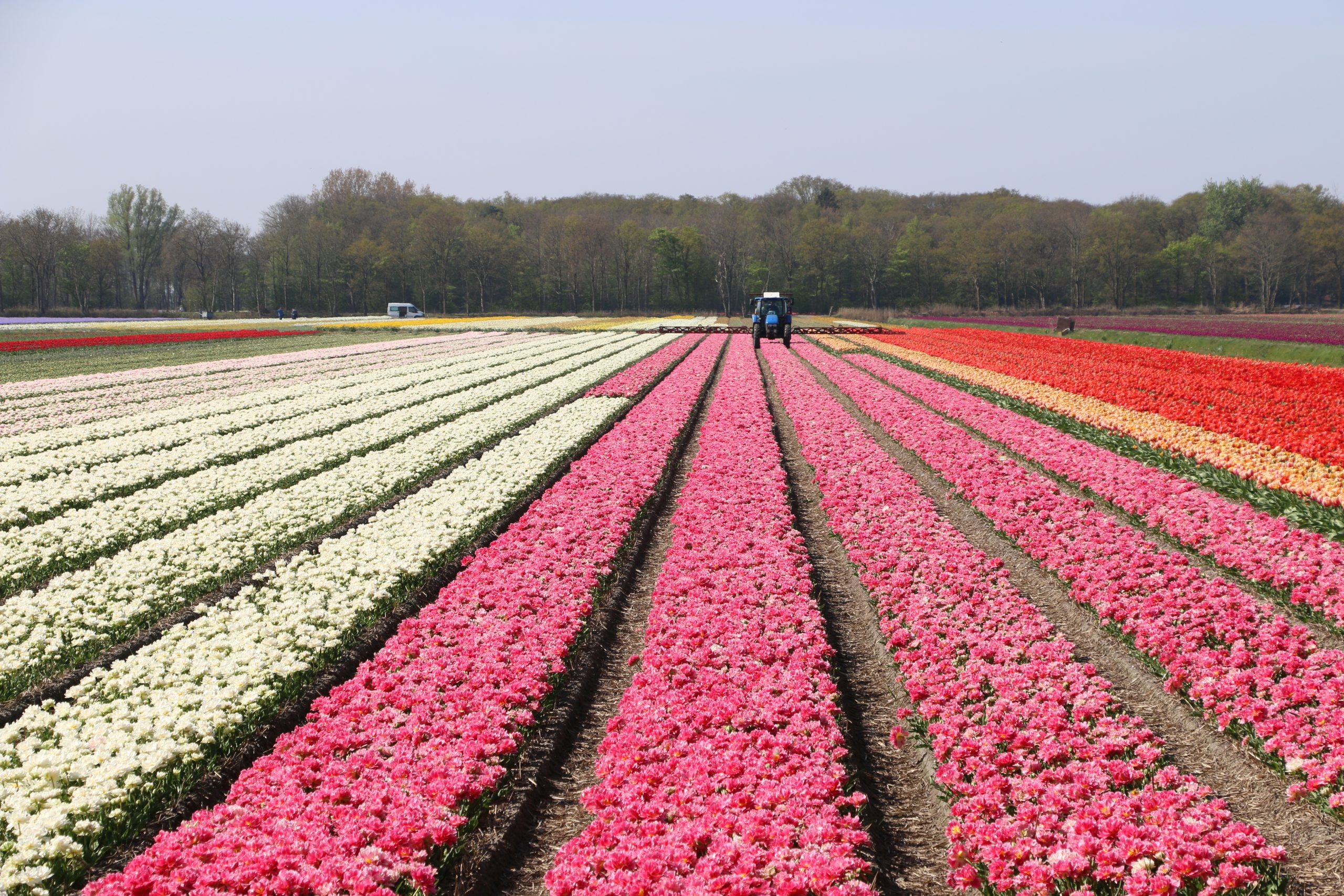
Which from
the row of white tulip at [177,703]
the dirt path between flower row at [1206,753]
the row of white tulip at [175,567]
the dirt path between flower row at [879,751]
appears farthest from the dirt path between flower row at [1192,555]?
the row of white tulip at [175,567]

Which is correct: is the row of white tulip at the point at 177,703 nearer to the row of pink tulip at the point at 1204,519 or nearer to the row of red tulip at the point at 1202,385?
the row of pink tulip at the point at 1204,519

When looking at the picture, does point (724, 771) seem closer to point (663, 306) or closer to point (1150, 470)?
point (1150, 470)

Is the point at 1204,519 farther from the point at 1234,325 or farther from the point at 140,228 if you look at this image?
the point at 140,228

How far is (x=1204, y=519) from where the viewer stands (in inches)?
416

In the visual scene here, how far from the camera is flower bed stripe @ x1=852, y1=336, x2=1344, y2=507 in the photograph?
38.6 feet

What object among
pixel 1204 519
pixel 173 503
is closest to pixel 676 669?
pixel 1204 519

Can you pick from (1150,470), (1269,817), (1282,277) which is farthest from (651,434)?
(1282,277)

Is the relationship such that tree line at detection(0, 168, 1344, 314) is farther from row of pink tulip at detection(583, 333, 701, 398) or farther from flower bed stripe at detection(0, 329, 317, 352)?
row of pink tulip at detection(583, 333, 701, 398)

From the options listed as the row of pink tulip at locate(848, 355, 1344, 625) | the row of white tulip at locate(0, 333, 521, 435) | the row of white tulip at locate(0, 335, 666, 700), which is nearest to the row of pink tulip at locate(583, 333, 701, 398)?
the row of white tulip at locate(0, 335, 666, 700)

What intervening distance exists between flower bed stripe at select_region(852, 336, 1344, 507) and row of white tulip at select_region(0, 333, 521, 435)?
816 inches

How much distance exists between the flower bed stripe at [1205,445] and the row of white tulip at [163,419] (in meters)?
18.2

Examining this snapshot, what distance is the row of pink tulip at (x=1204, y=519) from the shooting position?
27.6ft

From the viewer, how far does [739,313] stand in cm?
11481

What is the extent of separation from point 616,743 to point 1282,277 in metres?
117
